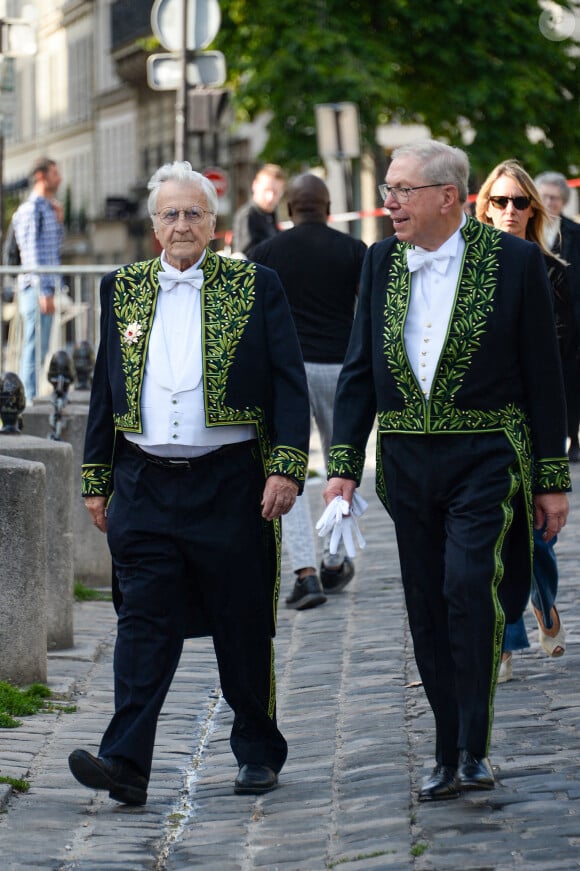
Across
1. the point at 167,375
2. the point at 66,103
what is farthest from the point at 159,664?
the point at 66,103

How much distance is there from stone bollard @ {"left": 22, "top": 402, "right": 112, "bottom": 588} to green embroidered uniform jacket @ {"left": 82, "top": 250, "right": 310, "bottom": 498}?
4.49 metres

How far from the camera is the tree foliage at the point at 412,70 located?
97.2 feet

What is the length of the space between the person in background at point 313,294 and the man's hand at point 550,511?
12.9ft

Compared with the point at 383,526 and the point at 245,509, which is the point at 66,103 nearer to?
the point at 383,526

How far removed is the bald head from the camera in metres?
10.2

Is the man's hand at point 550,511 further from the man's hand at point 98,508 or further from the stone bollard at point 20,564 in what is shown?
the stone bollard at point 20,564

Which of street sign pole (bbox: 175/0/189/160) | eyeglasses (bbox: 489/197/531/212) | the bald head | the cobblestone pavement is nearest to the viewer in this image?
the cobblestone pavement

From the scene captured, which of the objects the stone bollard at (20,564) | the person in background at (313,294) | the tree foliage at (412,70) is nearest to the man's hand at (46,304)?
the person in background at (313,294)

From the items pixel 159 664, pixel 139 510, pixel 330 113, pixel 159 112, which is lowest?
pixel 159 664

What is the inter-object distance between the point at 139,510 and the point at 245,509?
12.6 inches

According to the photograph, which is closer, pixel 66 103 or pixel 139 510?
pixel 139 510

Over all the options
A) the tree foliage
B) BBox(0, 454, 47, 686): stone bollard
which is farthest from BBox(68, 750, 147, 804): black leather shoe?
the tree foliage

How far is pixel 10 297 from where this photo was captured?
15.5 meters

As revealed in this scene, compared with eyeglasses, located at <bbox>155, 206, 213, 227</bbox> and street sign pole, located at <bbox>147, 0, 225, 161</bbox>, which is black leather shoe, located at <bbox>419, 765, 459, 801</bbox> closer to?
eyeglasses, located at <bbox>155, 206, 213, 227</bbox>
